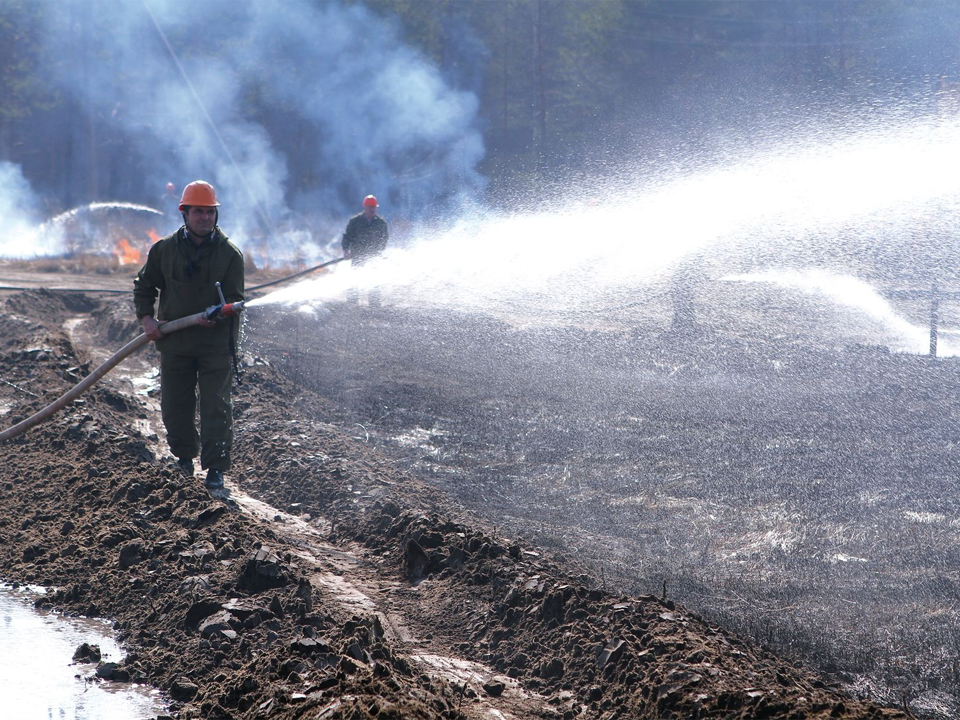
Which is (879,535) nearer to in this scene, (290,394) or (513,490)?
(513,490)

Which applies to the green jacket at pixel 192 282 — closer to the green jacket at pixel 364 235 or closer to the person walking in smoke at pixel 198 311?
the person walking in smoke at pixel 198 311

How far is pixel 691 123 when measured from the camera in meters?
31.7

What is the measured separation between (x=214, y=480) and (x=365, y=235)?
27.8ft

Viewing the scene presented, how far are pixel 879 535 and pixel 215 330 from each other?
4.81 meters

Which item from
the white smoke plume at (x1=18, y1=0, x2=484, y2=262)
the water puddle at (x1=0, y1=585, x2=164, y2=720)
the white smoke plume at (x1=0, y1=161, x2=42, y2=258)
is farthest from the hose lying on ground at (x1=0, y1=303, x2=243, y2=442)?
the white smoke plume at (x1=18, y1=0, x2=484, y2=262)

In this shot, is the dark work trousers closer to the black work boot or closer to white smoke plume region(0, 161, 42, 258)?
the black work boot

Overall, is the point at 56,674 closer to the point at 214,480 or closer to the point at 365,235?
the point at 214,480

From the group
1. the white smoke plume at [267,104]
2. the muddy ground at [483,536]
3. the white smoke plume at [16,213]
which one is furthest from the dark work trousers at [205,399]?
the white smoke plume at [267,104]

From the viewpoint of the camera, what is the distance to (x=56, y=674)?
4.56 meters

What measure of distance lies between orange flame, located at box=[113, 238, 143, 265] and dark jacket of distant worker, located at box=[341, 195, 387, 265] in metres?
9.17

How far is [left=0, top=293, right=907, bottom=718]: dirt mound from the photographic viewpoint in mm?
4016

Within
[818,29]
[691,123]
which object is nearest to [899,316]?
[691,123]

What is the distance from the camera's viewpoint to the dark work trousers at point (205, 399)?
7160mm

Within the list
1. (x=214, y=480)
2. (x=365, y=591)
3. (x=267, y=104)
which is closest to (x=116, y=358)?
(x=214, y=480)
